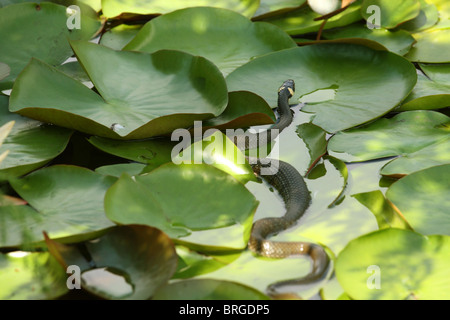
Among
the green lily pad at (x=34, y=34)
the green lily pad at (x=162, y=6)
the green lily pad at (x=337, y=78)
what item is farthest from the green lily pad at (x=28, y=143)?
the green lily pad at (x=162, y=6)

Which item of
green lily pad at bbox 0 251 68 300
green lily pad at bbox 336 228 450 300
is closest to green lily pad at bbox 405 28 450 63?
green lily pad at bbox 336 228 450 300

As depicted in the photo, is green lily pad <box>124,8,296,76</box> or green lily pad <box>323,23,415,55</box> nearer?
green lily pad <box>124,8,296,76</box>

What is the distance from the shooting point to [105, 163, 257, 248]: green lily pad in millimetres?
2146

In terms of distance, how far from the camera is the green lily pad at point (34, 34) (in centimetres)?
320

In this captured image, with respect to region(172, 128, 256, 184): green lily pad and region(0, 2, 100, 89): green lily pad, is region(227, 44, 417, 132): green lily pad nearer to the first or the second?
region(172, 128, 256, 184): green lily pad

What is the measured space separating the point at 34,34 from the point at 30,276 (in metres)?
1.79

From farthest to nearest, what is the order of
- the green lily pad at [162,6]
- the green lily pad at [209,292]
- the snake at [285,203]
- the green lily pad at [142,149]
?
the green lily pad at [162,6] → the green lily pad at [142,149] → the snake at [285,203] → the green lily pad at [209,292]

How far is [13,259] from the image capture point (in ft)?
6.80

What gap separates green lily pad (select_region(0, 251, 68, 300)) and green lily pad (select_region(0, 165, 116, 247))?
0.06 metres

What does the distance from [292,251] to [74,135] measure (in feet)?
4.38

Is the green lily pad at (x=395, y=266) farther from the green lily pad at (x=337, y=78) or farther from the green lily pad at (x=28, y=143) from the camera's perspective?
the green lily pad at (x=28, y=143)

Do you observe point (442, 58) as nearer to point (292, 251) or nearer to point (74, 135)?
point (292, 251)

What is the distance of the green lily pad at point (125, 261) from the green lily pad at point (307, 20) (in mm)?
2099
